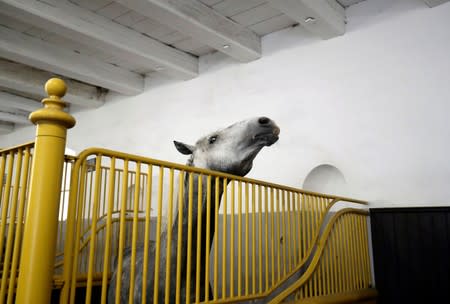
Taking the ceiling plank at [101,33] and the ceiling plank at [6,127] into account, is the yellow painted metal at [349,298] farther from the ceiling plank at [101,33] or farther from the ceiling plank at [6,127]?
the ceiling plank at [6,127]

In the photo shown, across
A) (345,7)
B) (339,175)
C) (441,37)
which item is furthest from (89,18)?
(441,37)

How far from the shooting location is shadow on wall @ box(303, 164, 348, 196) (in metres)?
4.79

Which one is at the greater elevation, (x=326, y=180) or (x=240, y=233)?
(x=326, y=180)

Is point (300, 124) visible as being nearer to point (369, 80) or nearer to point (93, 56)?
point (369, 80)

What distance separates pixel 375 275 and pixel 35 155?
3.43 metres

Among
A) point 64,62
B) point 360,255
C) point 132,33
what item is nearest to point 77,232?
point 360,255

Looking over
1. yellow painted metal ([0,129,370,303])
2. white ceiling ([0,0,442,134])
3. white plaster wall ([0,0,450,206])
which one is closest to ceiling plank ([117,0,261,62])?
white ceiling ([0,0,442,134])

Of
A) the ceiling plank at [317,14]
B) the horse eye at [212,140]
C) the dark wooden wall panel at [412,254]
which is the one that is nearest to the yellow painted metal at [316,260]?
the dark wooden wall panel at [412,254]

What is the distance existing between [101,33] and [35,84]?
7.17ft

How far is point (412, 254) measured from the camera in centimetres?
383

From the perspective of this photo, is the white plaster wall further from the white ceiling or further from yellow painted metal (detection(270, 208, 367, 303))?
yellow painted metal (detection(270, 208, 367, 303))

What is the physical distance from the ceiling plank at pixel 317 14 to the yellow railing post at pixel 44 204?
3282mm

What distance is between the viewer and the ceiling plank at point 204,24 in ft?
14.5

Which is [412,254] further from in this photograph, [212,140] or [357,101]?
[212,140]
